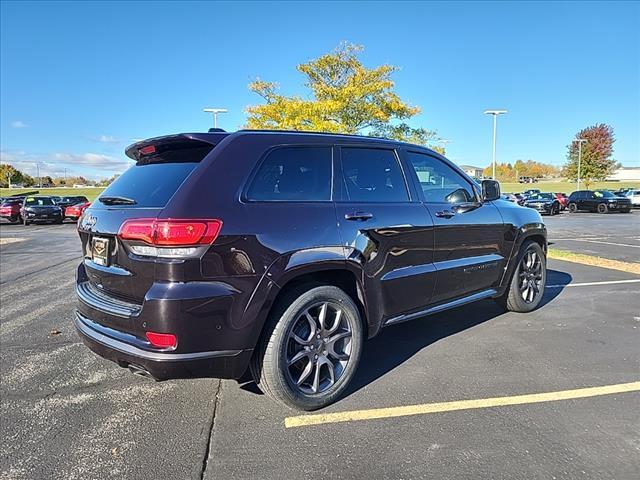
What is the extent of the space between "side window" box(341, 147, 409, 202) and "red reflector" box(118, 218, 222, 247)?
3.70 ft

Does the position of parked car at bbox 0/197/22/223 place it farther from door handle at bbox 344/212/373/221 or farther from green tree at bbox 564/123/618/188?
green tree at bbox 564/123/618/188

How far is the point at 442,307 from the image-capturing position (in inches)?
161

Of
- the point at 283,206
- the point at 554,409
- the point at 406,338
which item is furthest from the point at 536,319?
the point at 283,206

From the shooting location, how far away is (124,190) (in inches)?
123

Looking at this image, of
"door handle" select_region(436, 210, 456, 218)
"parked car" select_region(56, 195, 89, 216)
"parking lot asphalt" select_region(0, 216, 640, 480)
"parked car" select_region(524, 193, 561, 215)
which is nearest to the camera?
"parking lot asphalt" select_region(0, 216, 640, 480)

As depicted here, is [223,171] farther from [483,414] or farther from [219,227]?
[483,414]

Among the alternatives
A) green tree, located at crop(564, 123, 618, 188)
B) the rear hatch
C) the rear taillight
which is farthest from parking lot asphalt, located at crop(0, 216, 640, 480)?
green tree, located at crop(564, 123, 618, 188)

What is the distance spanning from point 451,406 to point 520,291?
2.56 m

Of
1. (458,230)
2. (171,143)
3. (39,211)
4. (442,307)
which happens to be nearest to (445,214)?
(458,230)

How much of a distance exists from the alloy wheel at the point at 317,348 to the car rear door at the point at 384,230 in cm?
32

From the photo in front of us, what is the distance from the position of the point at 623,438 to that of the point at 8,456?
357 cm

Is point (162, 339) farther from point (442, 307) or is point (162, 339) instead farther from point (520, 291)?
point (520, 291)

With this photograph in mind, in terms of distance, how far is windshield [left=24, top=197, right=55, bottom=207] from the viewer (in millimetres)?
26519

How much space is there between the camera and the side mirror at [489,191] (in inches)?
180
